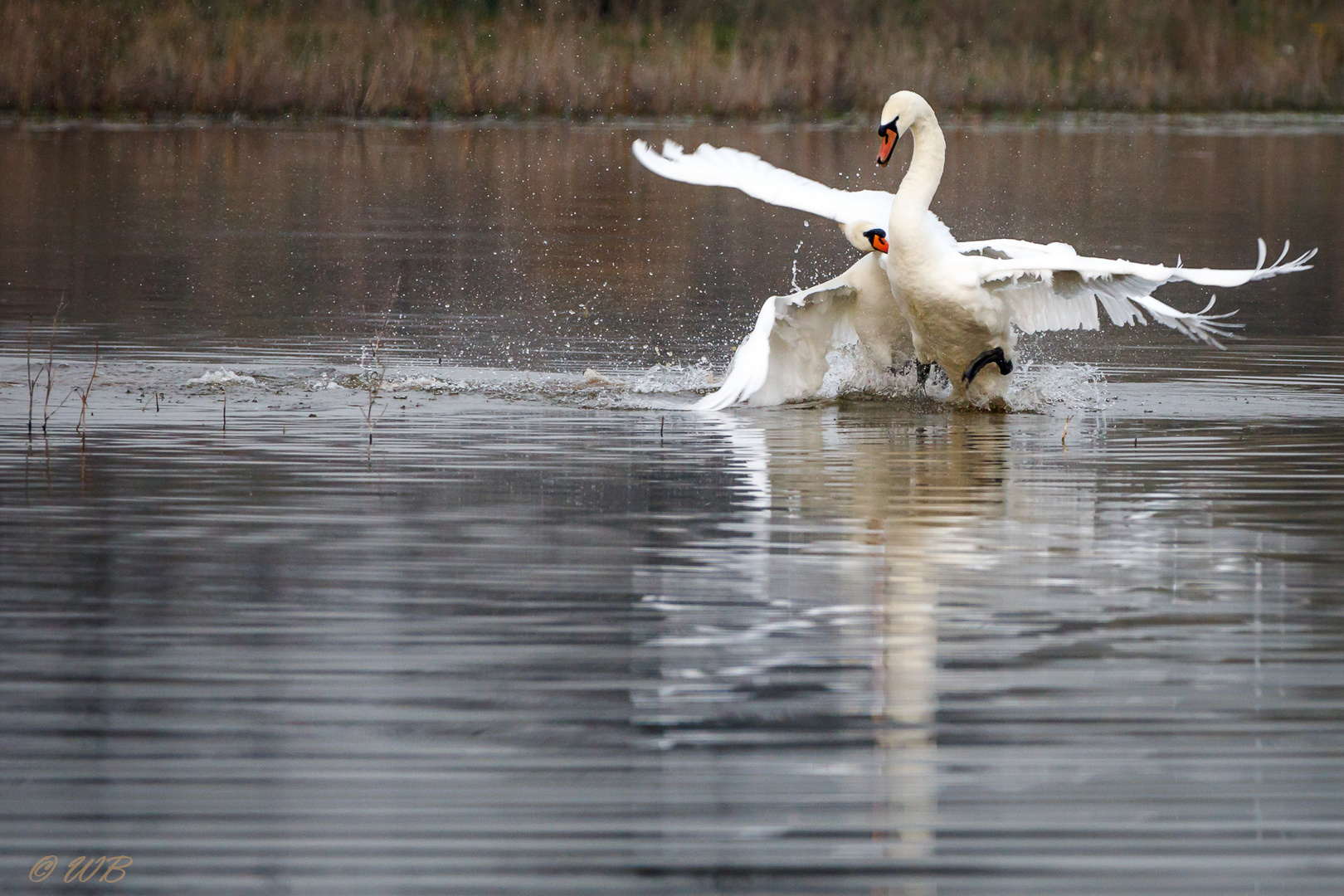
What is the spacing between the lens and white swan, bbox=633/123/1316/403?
11547mm

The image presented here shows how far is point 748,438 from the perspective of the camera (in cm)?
1102

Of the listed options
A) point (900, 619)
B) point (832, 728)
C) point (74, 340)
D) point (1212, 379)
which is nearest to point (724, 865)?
point (832, 728)

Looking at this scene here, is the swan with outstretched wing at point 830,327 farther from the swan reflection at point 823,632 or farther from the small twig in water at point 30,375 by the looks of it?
the small twig in water at point 30,375

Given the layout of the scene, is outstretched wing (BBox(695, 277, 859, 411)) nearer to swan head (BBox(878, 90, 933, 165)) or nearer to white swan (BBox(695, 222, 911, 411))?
white swan (BBox(695, 222, 911, 411))

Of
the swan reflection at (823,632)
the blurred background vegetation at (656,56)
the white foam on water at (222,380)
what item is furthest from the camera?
the blurred background vegetation at (656,56)

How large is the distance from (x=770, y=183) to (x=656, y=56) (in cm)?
2254

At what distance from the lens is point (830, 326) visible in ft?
40.5

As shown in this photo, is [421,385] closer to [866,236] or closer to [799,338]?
[799,338]

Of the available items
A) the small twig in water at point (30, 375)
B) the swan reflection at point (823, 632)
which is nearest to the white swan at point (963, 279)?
the swan reflection at point (823, 632)

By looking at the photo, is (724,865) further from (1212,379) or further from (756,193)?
(1212,379)

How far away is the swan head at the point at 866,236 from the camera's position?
11648 mm

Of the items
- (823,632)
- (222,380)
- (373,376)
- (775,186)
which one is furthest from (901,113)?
(823,632)

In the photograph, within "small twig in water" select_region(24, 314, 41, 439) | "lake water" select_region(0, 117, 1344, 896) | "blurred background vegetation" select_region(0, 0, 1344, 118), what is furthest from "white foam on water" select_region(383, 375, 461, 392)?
"blurred background vegetation" select_region(0, 0, 1344, 118)

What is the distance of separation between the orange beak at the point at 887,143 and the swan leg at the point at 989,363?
3.72 ft
